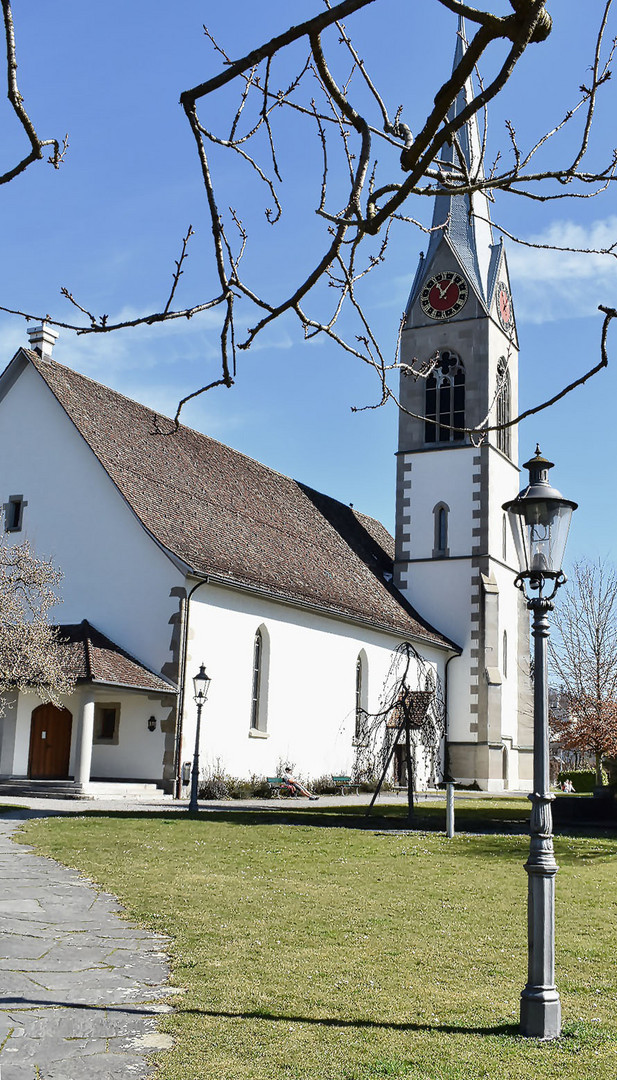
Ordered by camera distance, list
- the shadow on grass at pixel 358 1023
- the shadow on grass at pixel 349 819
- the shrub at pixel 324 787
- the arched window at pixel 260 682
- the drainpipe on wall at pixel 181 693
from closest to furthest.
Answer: the shadow on grass at pixel 358 1023, the shadow on grass at pixel 349 819, the drainpipe on wall at pixel 181 693, the arched window at pixel 260 682, the shrub at pixel 324 787

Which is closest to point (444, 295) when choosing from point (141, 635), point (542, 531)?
point (141, 635)

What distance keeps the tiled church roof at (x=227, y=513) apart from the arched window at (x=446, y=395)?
5.48 metres

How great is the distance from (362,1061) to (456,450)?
116 ft

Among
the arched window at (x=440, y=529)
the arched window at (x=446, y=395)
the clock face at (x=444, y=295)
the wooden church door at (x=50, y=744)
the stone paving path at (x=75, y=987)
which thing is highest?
the clock face at (x=444, y=295)

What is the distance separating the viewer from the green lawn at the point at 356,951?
5199 millimetres

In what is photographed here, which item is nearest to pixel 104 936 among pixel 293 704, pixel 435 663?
pixel 293 704

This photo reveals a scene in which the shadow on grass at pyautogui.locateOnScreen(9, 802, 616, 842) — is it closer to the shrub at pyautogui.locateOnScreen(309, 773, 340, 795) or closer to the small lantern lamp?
the shrub at pyautogui.locateOnScreen(309, 773, 340, 795)

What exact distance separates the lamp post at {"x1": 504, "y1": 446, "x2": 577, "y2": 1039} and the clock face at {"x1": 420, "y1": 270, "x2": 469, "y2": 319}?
Result: 1374 inches

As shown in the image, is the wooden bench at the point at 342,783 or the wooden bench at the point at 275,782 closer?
the wooden bench at the point at 275,782

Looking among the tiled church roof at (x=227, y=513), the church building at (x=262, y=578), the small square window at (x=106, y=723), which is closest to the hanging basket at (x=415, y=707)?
the church building at (x=262, y=578)

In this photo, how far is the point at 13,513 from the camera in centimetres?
2831

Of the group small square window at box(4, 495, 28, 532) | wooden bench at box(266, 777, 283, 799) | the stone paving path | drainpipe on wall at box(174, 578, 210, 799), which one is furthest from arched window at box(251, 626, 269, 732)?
the stone paving path

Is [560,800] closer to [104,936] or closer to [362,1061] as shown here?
[104,936]

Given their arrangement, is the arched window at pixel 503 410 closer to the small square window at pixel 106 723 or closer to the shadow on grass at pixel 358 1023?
the small square window at pixel 106 723
